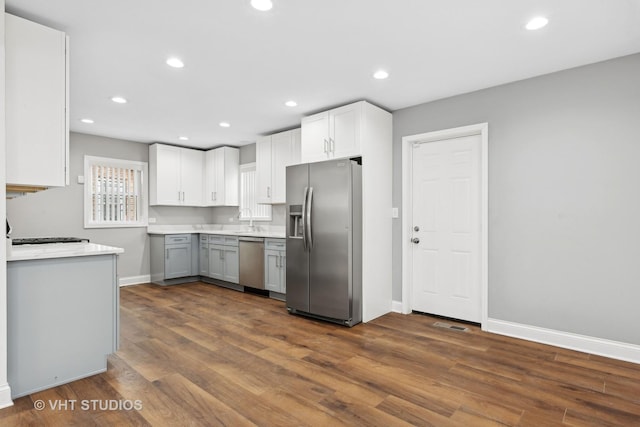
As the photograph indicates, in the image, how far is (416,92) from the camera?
12.3 ft

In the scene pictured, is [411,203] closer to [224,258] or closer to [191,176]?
[224,258]

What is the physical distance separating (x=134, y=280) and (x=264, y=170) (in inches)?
117

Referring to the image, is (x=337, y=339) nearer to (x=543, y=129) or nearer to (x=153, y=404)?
(x=153, y=404)

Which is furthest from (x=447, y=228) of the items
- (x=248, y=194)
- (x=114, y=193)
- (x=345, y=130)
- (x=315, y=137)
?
(x=114, y=193)

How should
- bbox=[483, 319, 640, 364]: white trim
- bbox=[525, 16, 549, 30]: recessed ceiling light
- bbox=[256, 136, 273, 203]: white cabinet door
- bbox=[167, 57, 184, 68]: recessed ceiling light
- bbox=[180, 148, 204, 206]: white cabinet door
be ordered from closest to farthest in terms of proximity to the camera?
bbox=[525, 16, 549, 30]: recessed ceiling light, bbox=[483, 319, 640, 364]: white trim, bbox=[167, 57, 184, 68]: recessed ceiling light, bbox=[256, 136, 273, 203]: white cabinet door, bbox=[180, 148, 204, 206]: white cabinet door

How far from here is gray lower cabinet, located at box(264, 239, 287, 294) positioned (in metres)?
4.88

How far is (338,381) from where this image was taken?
98.3 inches

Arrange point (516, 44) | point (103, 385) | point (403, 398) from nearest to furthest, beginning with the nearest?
point (403, 398)
point (103, 385)
point (516, 44)

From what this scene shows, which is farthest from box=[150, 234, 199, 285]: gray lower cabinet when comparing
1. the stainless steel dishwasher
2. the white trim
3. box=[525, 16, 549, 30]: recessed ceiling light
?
box=[525, 16, 549, 30]: recessed ceiling light

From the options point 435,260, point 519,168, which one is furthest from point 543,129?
point 435,260

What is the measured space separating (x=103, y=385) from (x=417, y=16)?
334 cm

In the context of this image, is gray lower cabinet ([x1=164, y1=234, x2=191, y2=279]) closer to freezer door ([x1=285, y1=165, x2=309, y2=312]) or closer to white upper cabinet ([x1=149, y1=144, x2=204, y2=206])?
white upper cabinet ([x1=149, y1=144, x2=204, y2=206])

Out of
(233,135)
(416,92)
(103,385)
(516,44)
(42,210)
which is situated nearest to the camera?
(103,385)

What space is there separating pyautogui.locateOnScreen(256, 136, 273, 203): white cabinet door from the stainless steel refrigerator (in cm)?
133
